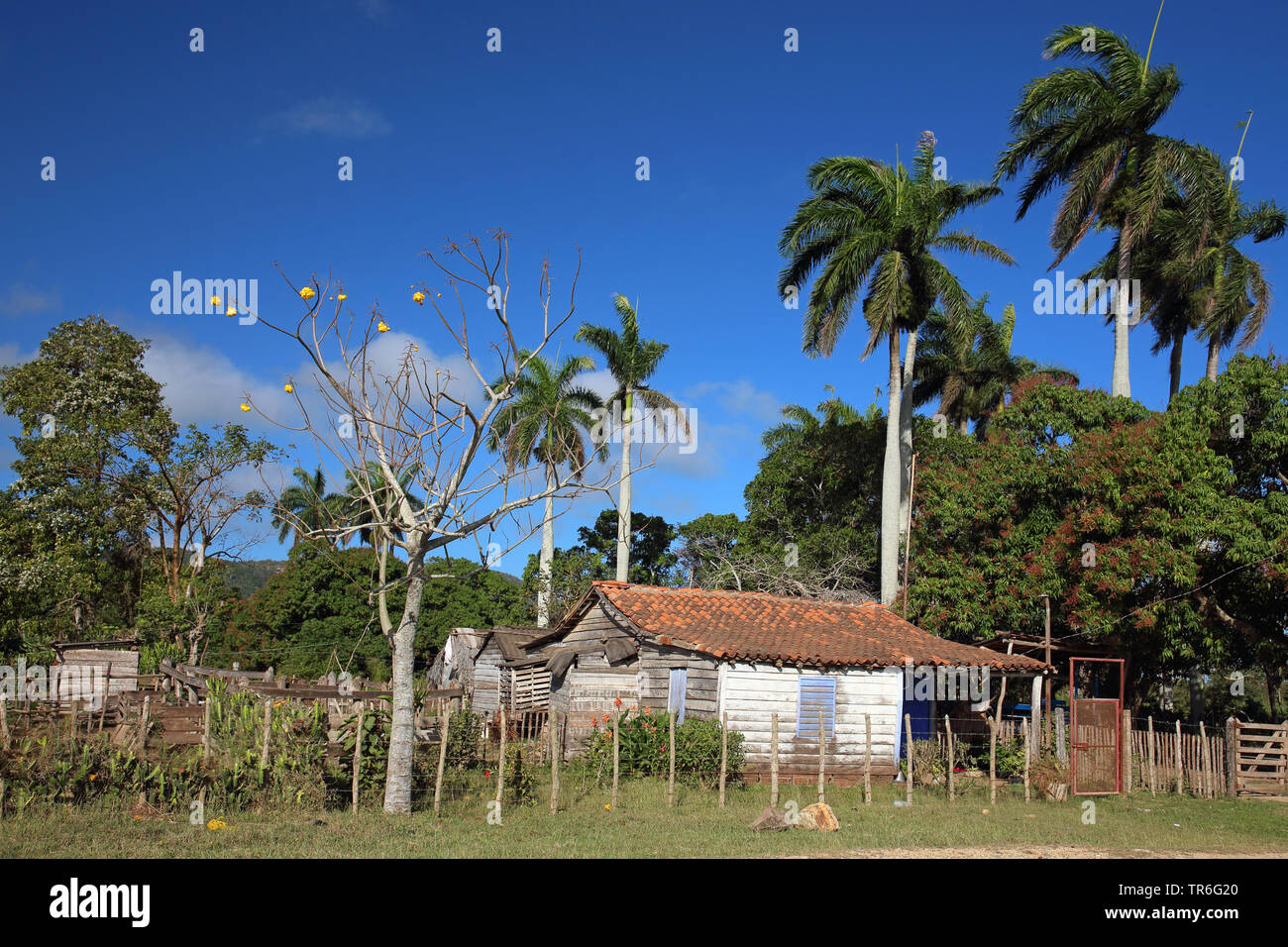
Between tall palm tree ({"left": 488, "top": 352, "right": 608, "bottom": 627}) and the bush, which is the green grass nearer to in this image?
the bush


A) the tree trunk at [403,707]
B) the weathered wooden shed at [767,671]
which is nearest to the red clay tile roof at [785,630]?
the weathered wooden shed at [767,671]

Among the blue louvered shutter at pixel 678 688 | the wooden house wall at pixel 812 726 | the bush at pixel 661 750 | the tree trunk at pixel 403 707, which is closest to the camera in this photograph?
the tree trunk at pixel 403 707

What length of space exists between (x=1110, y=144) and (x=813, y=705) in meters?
20.7

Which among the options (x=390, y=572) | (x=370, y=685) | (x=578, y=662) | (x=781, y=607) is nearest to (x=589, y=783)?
(x=578, y=662)

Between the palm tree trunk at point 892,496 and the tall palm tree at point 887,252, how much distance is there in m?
0.03

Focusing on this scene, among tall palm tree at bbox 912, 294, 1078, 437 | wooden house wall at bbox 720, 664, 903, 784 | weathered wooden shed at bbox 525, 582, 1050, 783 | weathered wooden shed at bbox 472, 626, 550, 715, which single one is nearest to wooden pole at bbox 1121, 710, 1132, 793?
weathered wooden shed at bbox 525, 582, 1050, 783

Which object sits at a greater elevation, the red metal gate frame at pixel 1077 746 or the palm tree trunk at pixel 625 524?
the palm tree trunk at pixel 625 524

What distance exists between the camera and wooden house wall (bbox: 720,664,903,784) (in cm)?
1917

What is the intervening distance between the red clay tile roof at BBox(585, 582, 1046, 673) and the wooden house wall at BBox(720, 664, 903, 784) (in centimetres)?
45

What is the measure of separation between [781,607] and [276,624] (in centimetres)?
2788

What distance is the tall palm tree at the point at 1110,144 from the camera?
27.9 metres

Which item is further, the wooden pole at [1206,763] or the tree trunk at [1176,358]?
the tree trunk at [1176,358]

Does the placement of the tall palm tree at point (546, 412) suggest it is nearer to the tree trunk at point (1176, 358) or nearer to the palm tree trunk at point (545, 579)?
the palm tree trunk at point (545, 579)
